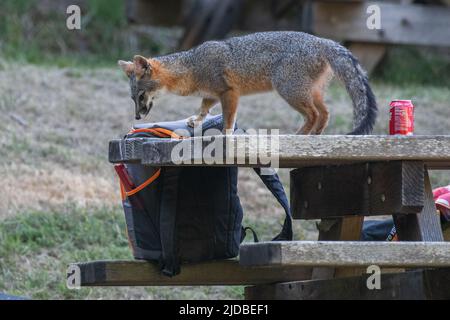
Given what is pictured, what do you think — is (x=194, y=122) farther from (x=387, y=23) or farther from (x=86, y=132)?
(x=387, y=23)

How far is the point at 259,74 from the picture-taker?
4.63 meters

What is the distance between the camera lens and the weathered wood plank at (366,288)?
133 inches

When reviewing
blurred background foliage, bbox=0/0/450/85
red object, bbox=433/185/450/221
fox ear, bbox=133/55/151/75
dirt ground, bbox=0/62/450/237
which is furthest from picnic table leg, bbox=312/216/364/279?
blurred background foliage, bbox=0/0/450/85

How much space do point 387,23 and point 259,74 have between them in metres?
5.32

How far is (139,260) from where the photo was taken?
4.07 m

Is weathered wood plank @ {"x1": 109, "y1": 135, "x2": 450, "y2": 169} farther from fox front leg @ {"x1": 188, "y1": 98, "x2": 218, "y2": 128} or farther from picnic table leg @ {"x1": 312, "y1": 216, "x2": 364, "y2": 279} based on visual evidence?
fox front leg @ {"x1": 188, "y1": 98, "x2": 218, "y2": 128}

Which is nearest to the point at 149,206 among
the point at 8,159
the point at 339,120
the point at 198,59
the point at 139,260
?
the point at 139,260

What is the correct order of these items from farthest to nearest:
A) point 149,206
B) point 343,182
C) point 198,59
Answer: point 198,59 < point 149,206 < point 343,182

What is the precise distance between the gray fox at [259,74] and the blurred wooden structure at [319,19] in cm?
465

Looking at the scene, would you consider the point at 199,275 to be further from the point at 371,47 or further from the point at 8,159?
the point at 371,47

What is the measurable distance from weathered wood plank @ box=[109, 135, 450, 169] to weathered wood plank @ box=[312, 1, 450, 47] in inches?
252

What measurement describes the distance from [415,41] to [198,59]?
536cm

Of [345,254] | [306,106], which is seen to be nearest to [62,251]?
[306,106]

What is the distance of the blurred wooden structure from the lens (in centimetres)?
947
